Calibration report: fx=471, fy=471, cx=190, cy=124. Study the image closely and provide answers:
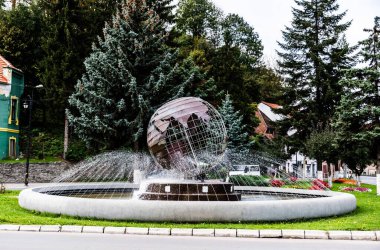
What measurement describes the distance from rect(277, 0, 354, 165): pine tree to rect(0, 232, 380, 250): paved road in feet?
123

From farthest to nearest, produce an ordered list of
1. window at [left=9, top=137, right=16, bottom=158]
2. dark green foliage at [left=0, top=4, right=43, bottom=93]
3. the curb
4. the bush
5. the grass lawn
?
dark green foliage at [left=0, top=4, right=43, bottom=93] < window at [left=9, top=137, right=16, bottom=158] < the bush < the grass lawn < the curb

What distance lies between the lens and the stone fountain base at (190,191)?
1528cm

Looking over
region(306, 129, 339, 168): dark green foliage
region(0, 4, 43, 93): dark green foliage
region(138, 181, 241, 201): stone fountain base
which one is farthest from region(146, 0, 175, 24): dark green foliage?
region(138, 181, 241, 201): stone fountain base

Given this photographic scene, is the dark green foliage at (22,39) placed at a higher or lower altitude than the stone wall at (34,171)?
higher

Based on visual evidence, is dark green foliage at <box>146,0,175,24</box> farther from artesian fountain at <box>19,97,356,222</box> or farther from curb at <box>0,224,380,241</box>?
curb at <box>0,224,380,241</box>

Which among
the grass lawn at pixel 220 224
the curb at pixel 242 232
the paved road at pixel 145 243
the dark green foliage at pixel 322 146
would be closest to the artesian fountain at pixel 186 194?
the grass lawn at pixel 220 224

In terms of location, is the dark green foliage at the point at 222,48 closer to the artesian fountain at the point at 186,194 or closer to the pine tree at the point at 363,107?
the pine tree at the point at 363,107

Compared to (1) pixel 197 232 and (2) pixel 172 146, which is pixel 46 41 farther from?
(1) pixel 197 232

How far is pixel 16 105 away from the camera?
45.6 metres

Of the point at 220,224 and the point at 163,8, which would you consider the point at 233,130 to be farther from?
the point at 220,224

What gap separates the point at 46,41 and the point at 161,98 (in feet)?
46.6

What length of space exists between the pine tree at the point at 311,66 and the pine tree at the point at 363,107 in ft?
41.5

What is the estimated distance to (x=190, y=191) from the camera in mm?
15367

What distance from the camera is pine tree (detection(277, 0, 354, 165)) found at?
159ft
